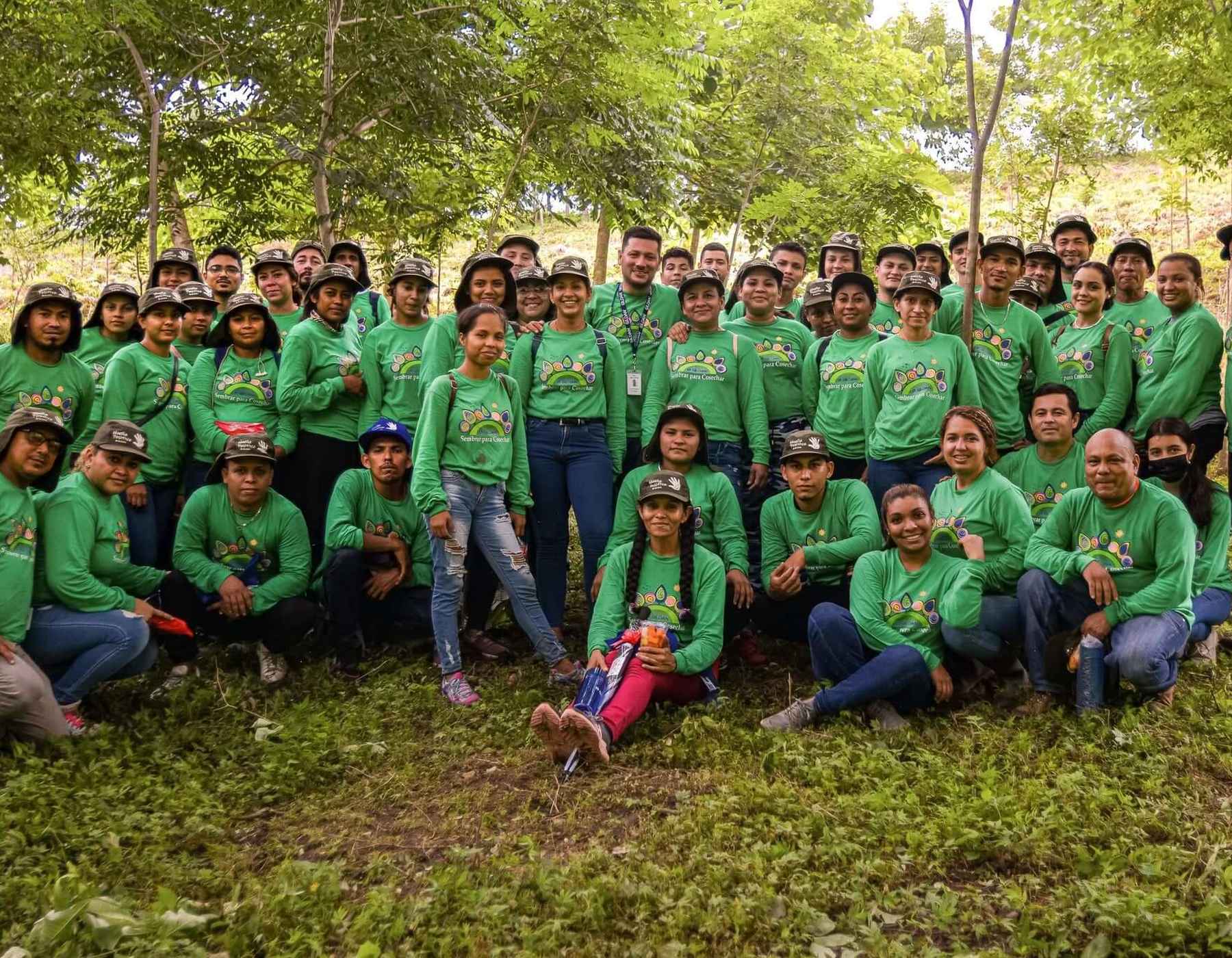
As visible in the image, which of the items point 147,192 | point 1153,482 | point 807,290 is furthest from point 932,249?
point 147,192

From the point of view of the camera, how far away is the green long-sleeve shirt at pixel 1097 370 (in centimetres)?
743

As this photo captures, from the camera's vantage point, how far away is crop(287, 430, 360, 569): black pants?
7539mm

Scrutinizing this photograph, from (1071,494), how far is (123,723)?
5.86 meters

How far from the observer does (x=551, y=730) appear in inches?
218

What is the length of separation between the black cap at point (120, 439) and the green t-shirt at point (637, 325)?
3.30 metres

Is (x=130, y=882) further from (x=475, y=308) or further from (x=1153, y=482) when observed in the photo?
(x=1153, y=482)

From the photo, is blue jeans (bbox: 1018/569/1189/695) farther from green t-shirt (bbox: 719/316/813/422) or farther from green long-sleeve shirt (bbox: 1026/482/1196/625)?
green t-shirt (bbox: 719/316/813/422)

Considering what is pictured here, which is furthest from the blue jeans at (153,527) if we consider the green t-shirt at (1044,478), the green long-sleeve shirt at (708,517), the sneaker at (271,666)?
the green t-shirt at (1044,478)

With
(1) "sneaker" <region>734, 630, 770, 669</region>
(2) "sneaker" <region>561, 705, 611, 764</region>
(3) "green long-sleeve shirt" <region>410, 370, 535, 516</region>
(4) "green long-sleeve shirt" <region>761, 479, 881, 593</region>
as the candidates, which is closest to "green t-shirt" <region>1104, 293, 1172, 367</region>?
(4) "green long-sleeve shirt" <region>761, 479, 881, 593</region>

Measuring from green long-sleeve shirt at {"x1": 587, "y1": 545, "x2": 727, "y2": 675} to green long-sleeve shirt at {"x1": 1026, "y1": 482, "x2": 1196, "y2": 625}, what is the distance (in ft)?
6.35

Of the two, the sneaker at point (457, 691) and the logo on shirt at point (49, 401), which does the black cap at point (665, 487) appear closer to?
the sneaker at point (457, 691)

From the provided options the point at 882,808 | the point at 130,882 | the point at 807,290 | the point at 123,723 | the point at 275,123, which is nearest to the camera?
the point at 130,882

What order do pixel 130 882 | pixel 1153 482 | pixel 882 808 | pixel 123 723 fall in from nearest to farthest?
pixel 130 882, pixel 882 808, pixel 123 723, pixel 1153 482

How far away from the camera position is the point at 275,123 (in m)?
11.4
